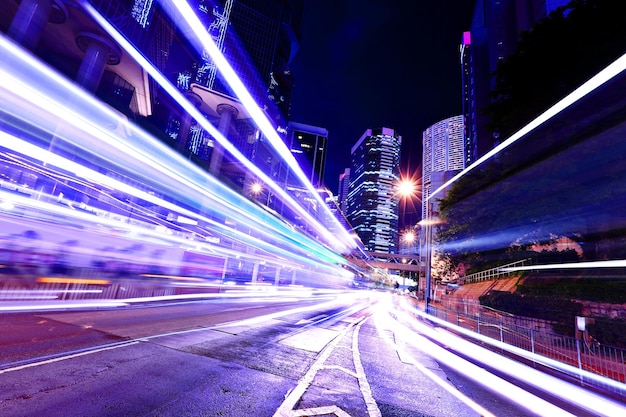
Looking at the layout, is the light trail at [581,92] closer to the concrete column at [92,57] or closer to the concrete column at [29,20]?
the concrete column at [92,57]

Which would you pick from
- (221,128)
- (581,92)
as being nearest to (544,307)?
(581,92)

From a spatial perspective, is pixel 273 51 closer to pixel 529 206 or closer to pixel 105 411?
pixel 529 206

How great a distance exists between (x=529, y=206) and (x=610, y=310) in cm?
575

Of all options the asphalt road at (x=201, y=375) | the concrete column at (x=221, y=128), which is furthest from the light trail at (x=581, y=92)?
the concrete column at (x=221, y=128)

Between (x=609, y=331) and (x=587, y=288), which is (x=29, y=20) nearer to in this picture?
(x=609, y=331)

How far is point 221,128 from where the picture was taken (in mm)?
54531

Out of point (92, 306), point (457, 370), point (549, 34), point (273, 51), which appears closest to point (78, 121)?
point (92, 306)

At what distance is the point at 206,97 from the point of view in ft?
174

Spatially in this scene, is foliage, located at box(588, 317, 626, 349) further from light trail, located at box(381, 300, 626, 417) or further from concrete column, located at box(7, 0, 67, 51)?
concrete column, located at box(7, 0, 67, 51)

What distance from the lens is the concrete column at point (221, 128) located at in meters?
52.2

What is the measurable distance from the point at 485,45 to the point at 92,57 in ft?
509

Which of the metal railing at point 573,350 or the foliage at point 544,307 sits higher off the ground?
the foliage at point 544,307

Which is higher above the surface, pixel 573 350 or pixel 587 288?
pixel 587 288

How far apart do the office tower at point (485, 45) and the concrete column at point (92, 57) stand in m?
75.6
